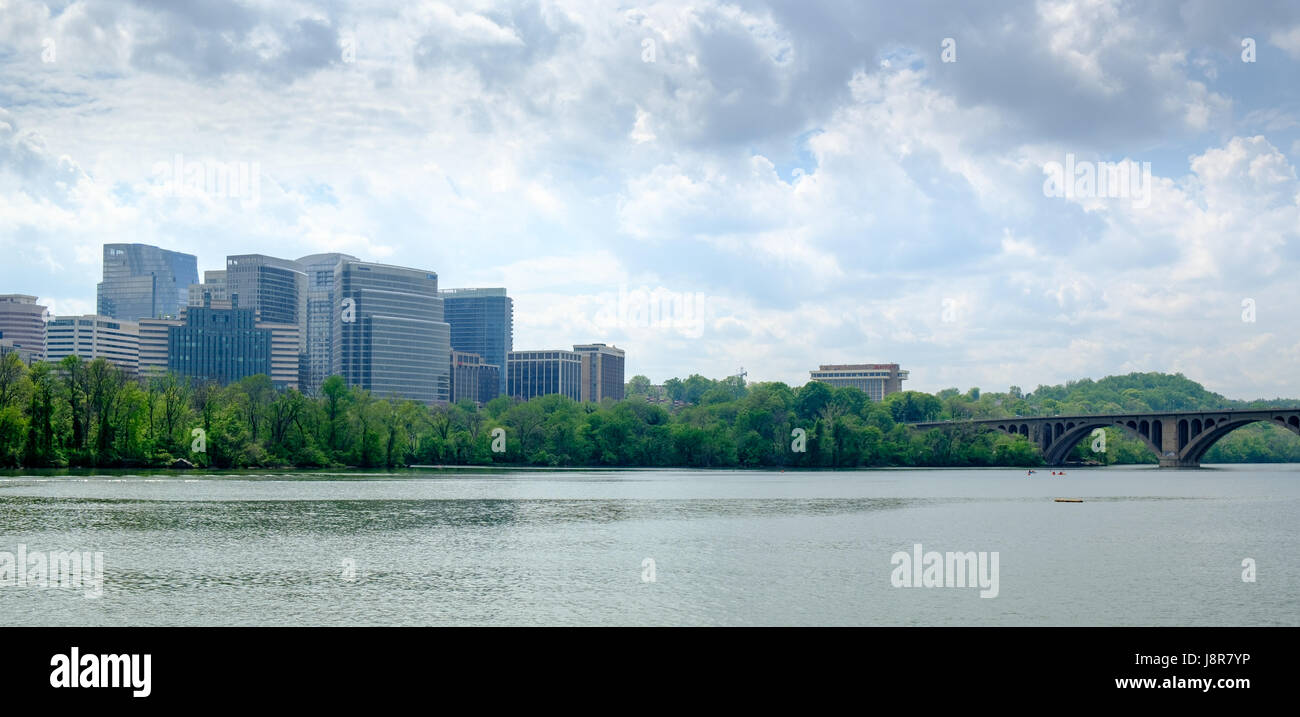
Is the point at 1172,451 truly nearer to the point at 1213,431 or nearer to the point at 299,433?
the point at 1213,431

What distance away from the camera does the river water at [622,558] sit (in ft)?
113

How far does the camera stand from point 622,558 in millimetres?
48562

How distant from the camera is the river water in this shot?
3459 centimetres

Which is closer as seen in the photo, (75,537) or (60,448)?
(75,537)

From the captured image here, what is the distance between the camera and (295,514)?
69.6 meters
